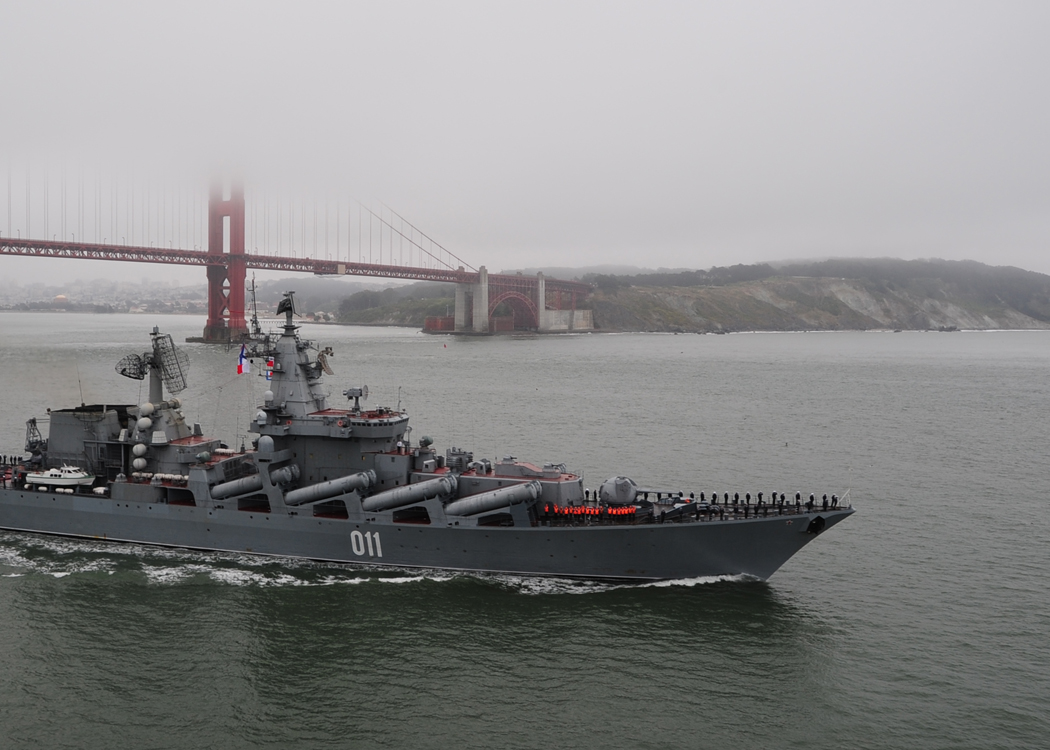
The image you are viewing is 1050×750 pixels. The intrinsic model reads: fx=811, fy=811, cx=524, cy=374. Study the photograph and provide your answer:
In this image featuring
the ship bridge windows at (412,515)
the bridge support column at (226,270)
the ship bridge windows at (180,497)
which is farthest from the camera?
the bridge support column at (226,270)

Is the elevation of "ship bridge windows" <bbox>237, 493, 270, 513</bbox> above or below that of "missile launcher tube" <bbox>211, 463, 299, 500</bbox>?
below

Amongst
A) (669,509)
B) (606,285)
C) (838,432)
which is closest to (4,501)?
Result: (669,509)

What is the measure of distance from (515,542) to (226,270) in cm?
9729

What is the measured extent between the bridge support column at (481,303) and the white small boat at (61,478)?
118m

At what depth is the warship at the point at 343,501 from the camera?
22578 millimetres

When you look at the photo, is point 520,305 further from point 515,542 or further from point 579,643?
point 579,643

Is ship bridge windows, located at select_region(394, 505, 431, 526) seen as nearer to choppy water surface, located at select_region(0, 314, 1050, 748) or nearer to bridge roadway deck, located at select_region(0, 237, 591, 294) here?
choppy water surface, located at select_region(0, 314, 1050, 748)

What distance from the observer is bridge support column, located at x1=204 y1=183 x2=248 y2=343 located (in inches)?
4195

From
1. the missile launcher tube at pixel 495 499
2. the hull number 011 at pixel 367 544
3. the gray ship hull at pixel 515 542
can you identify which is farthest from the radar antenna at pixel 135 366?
the missile launcher tube at pixel 495 499

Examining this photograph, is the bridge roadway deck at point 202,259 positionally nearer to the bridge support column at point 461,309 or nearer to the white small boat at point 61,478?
the bridge support column at point 461,309

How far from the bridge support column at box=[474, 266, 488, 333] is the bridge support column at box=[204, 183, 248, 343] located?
4443 centimetres

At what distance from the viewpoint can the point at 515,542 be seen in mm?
22859

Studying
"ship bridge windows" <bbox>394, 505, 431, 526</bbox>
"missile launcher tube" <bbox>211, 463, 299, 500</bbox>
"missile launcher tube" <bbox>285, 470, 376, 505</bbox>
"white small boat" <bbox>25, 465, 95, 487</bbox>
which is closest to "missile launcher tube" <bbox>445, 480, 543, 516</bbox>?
"ship bridge windows" <bbox>394, 505, 431, 526</bbox>

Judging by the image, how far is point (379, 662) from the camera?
60.7 feet
